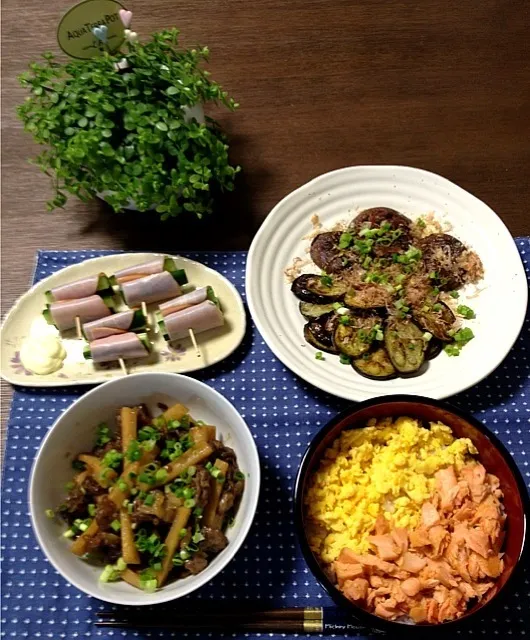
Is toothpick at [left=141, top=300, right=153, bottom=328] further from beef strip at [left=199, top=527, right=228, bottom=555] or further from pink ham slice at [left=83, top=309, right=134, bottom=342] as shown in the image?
beef strip at [left=199, top=527, right=228, bottom=555]

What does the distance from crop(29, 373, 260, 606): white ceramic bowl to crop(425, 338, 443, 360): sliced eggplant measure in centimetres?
68

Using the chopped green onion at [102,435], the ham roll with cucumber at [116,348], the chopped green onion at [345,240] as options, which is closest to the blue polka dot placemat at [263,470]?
the ham roll with cucumber at [116,348]

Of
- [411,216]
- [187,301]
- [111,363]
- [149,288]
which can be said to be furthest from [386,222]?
[111,363]

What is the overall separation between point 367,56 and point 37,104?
139cm

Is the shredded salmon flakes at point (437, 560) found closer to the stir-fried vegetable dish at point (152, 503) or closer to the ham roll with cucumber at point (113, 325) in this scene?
the stir-fried vegetable dish at point (152, 503)

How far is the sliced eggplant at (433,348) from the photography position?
1.98m

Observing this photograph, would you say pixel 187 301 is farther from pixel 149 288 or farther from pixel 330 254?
pixel 330 254

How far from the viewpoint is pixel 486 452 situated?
1705 millimetres

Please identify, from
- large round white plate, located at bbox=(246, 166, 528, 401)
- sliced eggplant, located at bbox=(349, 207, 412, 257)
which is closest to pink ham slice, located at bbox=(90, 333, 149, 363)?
large round white plate, located at bbox=(246, 166, 528, 401)

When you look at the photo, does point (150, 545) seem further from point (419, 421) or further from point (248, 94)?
point (248, 94)

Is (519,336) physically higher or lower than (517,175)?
lower

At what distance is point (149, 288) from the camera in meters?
2.04

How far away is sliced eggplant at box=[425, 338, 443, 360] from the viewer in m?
1.98

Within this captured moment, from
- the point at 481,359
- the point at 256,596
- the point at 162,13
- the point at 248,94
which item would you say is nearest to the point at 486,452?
the point at 481,359
